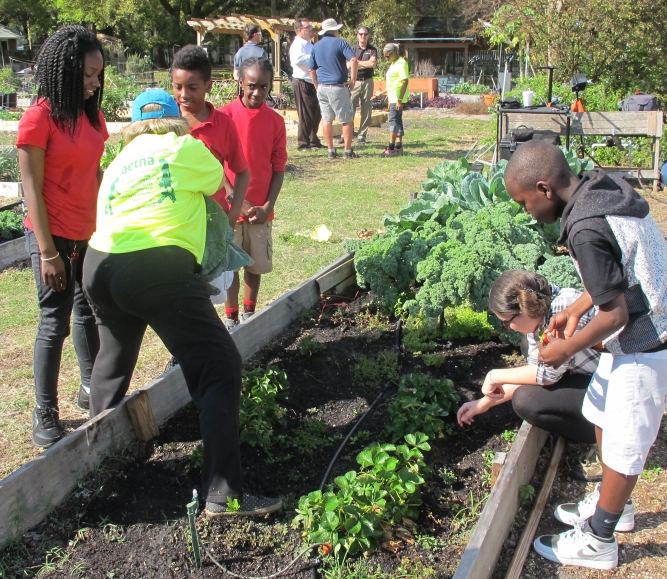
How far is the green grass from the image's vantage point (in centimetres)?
379

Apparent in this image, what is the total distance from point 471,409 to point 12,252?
477 centimetres

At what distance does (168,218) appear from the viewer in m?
2.60

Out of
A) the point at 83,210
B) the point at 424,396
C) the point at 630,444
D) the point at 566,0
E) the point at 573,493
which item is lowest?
the point at 573,493

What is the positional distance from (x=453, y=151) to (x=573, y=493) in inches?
408

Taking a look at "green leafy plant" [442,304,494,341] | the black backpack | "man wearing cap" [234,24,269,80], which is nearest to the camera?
"green leafy plant" [442,304,494,341]

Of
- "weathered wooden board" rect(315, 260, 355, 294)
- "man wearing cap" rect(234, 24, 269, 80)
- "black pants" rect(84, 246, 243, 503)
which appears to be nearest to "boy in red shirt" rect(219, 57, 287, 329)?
"weathered wooden board" rect(315, 260, 355, 294)

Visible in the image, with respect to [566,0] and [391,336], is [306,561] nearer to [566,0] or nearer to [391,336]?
[391,336]

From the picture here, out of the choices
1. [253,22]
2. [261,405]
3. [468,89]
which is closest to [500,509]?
[261,405]

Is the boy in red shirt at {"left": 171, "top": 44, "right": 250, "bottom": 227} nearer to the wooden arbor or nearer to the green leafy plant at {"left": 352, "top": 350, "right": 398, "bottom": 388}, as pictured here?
the green leafy plant at {"left": 352, "top": 350, "right": 398, "bottom": 388}

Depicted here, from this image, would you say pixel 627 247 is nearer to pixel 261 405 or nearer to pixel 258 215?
pixel 261 405

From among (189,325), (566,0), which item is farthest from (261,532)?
(566,0)

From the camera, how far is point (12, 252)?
6.15m

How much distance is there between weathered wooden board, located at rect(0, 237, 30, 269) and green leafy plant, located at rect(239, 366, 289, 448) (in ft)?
11.7

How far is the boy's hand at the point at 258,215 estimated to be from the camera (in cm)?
429
